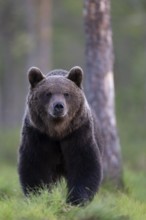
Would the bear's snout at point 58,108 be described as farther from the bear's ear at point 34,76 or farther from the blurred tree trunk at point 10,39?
the blurred tree trunk at point 10,39

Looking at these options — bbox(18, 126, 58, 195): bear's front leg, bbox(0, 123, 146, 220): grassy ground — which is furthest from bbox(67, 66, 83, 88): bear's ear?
bbox(0, 123, 146, 220): grassy ground

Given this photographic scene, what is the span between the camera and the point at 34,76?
7566 millimetres

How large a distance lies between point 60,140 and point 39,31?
585 inches

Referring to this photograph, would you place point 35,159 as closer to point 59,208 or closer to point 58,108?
point 58,108

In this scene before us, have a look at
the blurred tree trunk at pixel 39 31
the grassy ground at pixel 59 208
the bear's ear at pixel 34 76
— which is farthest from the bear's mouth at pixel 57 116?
the blurred tree trunk at pixel 39 31

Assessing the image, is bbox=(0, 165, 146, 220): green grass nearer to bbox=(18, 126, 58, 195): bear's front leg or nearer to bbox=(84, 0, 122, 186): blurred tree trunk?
bbox=(18, 126, 58, 195): bear's front leg

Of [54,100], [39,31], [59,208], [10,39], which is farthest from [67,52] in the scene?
[59,208]

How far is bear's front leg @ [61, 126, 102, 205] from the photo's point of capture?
7.44 m

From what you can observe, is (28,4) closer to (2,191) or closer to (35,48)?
(35,48)

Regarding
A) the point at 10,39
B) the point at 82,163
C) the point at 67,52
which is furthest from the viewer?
the point at 67,52

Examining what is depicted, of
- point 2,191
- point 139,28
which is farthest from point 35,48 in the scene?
point 2,191

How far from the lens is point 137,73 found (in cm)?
2950

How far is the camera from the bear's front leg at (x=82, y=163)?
7.44 m

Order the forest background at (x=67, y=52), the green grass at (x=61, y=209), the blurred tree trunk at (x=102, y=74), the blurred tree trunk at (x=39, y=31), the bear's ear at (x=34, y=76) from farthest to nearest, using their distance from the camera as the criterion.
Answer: the blurred tree trunk at (x=39, y=31)
the forest background at (x=67, y=52)
the blurred tree trunk at (x=102, y=74)
the bear's ear at (x=34, y=76)
the green grass at (x=61, y=209)
